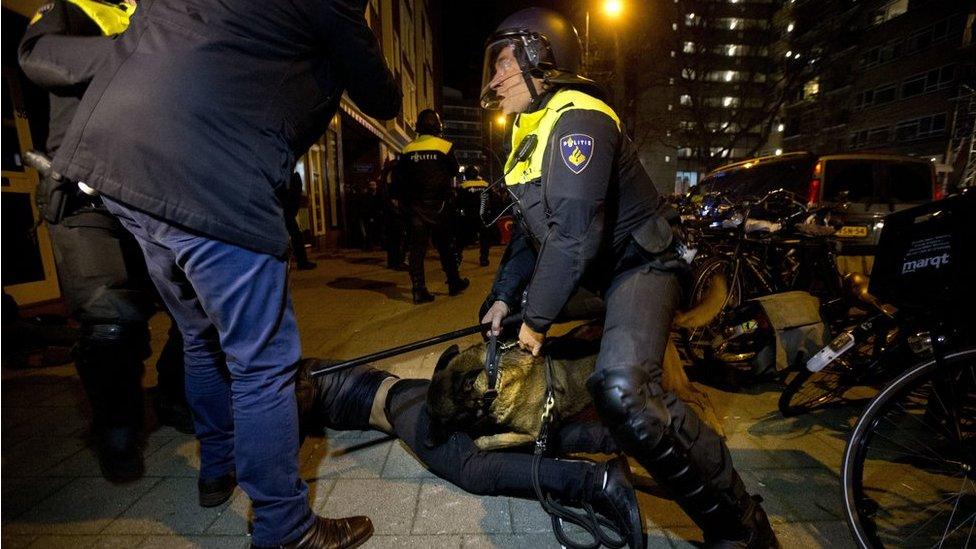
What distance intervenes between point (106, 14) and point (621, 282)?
2.36m

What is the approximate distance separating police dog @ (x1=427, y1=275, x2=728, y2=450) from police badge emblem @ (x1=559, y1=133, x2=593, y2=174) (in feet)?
2.69

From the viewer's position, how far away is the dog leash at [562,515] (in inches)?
62.9

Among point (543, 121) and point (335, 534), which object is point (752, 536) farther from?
point (543, 121)

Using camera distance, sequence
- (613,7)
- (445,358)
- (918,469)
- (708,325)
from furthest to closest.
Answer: (613,7)
(708,325)
(918,469)
(445,358)

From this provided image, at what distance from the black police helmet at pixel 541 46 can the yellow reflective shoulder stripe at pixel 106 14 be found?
1506mm

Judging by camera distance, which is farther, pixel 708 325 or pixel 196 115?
pixel 708 325

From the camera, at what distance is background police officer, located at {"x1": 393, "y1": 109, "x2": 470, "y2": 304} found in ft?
18.7

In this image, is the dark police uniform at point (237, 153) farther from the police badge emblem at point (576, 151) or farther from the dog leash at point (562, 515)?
the dog leash at point (562, 515)

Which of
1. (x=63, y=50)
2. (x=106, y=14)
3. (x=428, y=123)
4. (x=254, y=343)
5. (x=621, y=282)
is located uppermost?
(x=428, y=123)

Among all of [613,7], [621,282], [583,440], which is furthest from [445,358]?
[613,7]

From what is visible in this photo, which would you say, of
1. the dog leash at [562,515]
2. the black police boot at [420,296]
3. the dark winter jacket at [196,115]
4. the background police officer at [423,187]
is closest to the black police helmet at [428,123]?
the background police officer at [423,187]

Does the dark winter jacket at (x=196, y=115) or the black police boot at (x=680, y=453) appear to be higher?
the dark winter jacket at (x=196, y=115)

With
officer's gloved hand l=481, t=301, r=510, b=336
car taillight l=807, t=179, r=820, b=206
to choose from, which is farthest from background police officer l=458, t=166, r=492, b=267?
officer's gloved hand l=481, t=301, r=510, b=336

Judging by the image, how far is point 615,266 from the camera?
5.74 feet
